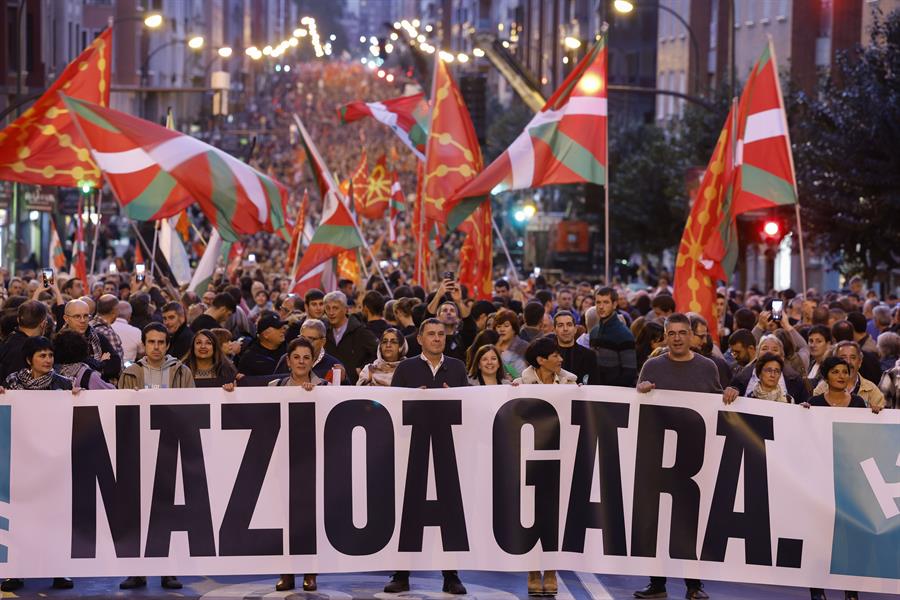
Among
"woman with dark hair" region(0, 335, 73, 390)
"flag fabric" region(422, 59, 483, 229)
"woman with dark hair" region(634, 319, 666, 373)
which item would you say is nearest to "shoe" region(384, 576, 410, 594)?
"woman with dark hair" region(0, 335, 73, 390)

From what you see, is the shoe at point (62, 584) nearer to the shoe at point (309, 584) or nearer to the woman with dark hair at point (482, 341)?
the shoe at point (309, 584)

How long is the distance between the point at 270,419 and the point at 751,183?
8099mm

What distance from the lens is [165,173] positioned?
17.9 metres

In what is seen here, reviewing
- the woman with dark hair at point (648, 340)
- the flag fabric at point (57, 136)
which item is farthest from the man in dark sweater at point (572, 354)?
the flag fabric at point (57, 136)

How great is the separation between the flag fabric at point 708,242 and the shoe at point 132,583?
7.95m

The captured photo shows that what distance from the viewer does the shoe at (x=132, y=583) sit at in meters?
10.7

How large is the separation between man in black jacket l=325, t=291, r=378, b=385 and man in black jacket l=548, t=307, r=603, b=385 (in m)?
1.46

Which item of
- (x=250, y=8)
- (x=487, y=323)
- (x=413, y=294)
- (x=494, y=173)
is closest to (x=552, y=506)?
(x=487, y=323)

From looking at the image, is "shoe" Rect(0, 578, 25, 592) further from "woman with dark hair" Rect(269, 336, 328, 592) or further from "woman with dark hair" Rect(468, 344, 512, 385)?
"woman with dark hair" Rect(468, 344, 512, 385)

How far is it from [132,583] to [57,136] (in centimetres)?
920

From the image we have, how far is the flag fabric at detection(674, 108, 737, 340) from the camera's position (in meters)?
17.6

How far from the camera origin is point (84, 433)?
10.3 meters

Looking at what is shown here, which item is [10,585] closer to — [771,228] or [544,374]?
[544,374]

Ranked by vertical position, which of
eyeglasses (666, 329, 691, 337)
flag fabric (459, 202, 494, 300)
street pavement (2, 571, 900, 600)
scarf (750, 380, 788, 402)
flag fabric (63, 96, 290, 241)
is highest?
flag fabric (63, 96, 290, 241)
